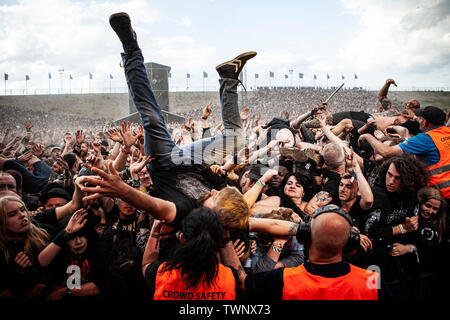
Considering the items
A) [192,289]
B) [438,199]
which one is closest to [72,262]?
[192,289]

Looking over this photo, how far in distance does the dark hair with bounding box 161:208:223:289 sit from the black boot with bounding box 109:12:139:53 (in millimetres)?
1735

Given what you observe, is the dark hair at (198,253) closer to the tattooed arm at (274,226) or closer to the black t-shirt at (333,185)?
the tattooed arm at (274,226)

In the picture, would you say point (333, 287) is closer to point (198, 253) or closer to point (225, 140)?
point (198, 253)

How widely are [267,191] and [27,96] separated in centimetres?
5102

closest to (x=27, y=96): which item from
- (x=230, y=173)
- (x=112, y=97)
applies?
(x=112, y=97)

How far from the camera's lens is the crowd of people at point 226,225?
141 centimetres

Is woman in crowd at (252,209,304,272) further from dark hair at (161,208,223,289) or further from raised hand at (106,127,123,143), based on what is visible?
raised hand at (106,127,123,143)

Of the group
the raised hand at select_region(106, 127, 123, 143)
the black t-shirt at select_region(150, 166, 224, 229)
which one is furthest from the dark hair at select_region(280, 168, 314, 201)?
the raised hand at select_region(106, 127, 123, 143)

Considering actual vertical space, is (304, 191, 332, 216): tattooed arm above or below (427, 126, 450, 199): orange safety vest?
below

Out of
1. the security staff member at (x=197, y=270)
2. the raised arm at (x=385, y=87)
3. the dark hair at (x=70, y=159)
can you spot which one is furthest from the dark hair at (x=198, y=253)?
the raised arm at (x=385, y=87)

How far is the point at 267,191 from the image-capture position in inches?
123

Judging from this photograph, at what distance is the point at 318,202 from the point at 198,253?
1725mm

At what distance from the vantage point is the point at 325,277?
4.48 ft

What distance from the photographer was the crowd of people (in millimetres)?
1409
